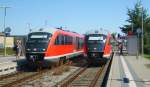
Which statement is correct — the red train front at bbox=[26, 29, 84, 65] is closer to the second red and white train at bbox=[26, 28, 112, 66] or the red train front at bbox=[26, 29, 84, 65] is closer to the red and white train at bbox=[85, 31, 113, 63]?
the second red and white train at bbox=[26, 28, 112, 66]

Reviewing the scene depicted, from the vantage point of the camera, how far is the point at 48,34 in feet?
88.1

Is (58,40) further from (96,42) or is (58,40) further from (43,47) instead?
(96,42)

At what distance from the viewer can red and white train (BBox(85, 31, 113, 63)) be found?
30.1m

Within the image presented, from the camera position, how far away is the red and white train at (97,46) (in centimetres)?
3011

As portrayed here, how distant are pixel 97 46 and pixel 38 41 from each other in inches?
224

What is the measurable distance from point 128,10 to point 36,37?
3662 cm

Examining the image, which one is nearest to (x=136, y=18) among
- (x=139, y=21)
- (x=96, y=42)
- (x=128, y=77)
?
(x=139, y=21)

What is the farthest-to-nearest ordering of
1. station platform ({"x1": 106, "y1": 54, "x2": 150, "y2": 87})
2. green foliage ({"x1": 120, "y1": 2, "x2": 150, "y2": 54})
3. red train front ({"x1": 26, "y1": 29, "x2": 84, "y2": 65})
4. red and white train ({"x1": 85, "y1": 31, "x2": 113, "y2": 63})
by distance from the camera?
green foliage ({"x1": 120, "y1": 2, "x2": 150, "y2": 54}) < red and white train ({"x1": 85, "y1": 31, "x2": 113, "y2": 63}) < red train front ({"x1": 26, "y1": 29, "x2": 84, "y2": 65}) < station platform ({"x1": 106, "y1": 54, "x2": 150, "y2": 87})

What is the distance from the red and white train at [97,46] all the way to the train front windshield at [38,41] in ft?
15.3

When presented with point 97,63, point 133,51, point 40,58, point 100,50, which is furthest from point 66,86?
point 133,51

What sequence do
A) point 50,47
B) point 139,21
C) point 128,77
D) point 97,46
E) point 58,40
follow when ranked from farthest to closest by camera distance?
point 139,21
point 97,46
point 58,40
point 50,47
point 128,77

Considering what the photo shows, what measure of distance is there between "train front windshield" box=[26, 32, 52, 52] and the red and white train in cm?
465

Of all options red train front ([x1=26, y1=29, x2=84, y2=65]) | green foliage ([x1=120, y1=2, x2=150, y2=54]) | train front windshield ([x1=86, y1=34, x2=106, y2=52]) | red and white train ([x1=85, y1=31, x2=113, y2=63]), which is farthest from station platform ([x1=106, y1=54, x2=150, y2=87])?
green foliage ([x1=120, y1=2, x2=150, y2=54])

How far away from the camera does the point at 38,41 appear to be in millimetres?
26312
